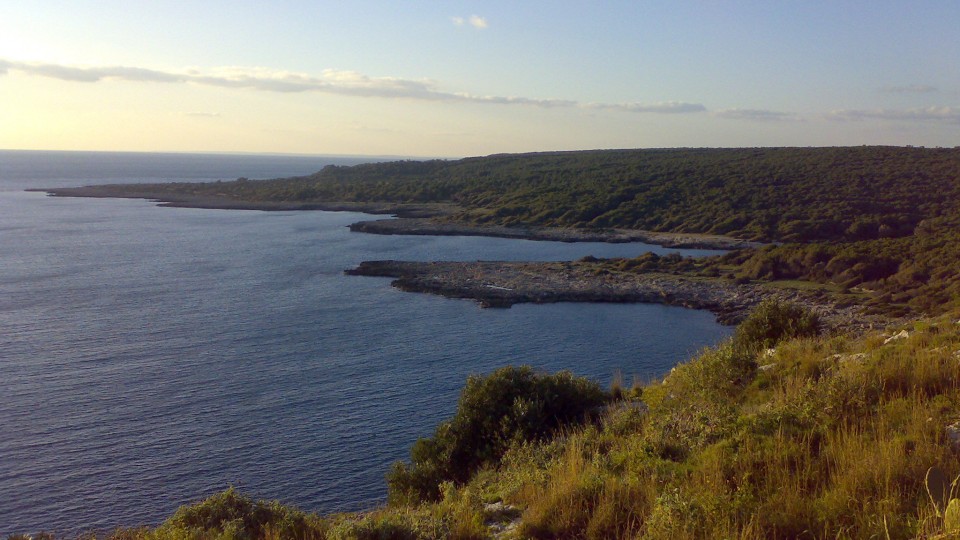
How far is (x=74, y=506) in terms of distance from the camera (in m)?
17.5

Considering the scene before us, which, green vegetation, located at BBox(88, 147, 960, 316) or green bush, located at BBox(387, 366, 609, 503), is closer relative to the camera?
green bush, located at BBox(387, 366, 609, 503)

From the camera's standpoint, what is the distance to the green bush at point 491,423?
42.2 ft

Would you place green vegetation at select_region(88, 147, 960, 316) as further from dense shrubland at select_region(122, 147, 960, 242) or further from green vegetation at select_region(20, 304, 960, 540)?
green vegetation at select_region(20, 304, 960, 540)

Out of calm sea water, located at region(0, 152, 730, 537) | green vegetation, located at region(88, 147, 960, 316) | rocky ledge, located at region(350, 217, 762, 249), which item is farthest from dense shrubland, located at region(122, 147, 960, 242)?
calm sea water, located at region(0, 152, 730, 537)

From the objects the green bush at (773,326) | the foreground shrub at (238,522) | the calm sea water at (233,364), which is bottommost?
the calm sea water at (233,364)

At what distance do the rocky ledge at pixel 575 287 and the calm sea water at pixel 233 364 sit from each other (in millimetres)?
2055

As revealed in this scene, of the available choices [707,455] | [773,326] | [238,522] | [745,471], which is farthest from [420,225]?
[745,471]

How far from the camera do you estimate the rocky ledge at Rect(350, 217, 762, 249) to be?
66500 millimetres

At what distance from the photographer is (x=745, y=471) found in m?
6.30

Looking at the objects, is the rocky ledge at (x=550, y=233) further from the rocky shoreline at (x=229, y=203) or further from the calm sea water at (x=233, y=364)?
the calm sea water at (x=233, y=364)

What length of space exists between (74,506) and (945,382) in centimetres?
1851

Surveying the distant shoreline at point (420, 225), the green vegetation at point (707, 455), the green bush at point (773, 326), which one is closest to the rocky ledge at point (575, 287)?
the distant shoreline at point (420, 225)

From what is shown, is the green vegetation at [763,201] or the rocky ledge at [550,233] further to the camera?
the rocky ledge at [550,233]

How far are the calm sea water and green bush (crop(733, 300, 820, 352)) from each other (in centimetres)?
961
